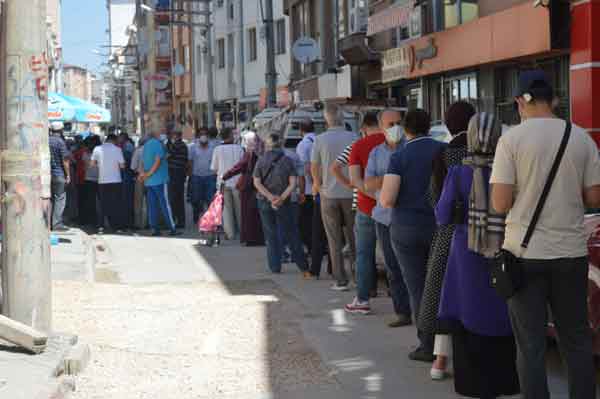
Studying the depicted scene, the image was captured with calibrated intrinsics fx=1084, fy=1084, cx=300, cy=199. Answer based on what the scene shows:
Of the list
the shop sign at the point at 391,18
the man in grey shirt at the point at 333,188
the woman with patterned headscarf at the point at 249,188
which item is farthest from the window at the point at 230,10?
the man in grey shirt at the point at 333,188

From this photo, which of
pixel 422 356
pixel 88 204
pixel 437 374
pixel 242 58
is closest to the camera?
pixel 437 374

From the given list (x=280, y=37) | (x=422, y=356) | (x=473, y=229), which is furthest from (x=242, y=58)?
(x=473, y=229)

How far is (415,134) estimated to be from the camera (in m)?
7.88

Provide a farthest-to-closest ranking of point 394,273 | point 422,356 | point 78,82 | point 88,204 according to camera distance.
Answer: point 78,82 → point 88,204 → point 394,273 → point 422,356

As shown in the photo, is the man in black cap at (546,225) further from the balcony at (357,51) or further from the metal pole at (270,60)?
the metal pole at (270,60)

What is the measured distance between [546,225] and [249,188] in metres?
10.7

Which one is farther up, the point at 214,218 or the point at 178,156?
the point at 178,156

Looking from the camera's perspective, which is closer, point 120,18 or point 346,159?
point 346,159

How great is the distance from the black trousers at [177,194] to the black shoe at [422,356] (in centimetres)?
1219

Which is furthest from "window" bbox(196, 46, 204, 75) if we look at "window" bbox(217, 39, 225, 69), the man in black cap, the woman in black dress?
the man in black cap

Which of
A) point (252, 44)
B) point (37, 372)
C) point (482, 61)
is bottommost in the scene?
point (37, 372)

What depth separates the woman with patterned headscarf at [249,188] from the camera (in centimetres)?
1539

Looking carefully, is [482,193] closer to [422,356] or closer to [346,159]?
[422,356]

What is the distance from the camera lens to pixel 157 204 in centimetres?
1845
